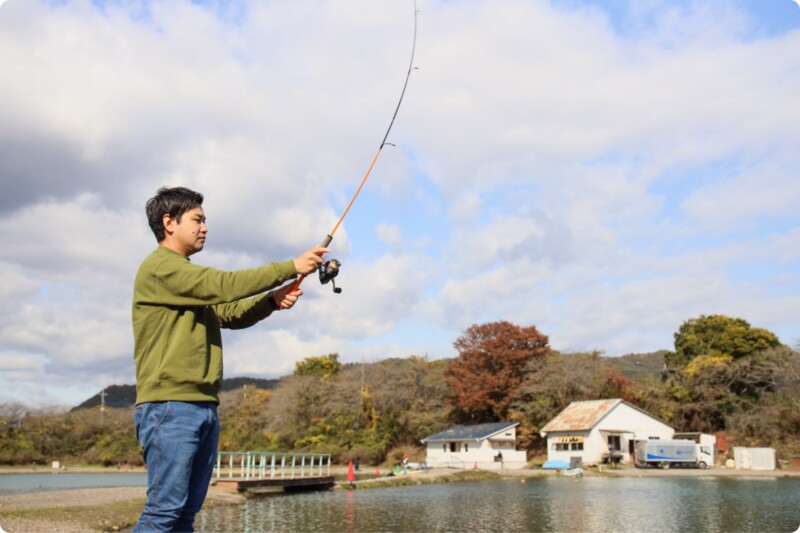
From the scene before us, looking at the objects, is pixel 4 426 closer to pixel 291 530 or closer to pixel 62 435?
pixel 62 435

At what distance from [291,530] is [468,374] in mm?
34853

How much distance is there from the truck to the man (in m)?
38.4

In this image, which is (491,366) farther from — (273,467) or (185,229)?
(185,229)

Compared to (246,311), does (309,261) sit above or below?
above

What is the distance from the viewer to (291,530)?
12867 millimetres

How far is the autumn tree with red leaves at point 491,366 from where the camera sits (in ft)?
152

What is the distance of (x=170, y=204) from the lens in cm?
327

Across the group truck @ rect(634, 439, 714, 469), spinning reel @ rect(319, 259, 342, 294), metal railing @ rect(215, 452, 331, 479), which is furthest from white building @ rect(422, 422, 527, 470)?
spinning reel @ rect(319, 259, 342, 294)

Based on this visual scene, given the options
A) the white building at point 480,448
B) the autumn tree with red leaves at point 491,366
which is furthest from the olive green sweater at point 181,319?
the autumn tree with red leaves at point 491,366

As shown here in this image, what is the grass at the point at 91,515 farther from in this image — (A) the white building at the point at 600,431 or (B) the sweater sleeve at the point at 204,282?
(A) the white building at the point at 600,431

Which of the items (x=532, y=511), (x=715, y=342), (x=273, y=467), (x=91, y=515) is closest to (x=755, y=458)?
(x=715, y=342)

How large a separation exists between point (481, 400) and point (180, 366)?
44815 mm

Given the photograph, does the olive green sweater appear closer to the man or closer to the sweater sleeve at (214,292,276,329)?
the man

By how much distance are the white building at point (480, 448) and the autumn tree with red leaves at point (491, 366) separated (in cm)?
258
